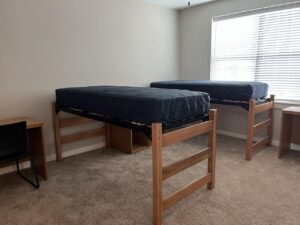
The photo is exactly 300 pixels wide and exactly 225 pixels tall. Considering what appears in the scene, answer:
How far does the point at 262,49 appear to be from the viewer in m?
3.43

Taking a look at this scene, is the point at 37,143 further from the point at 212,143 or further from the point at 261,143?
the point at 261,143

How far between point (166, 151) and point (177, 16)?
265 centimetres

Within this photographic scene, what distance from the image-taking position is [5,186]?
232 cm

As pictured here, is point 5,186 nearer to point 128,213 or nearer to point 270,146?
point 128,213

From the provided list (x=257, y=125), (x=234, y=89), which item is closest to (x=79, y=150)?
(x=234, y=89)

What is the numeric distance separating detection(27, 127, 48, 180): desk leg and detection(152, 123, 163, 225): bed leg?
54.7 inches

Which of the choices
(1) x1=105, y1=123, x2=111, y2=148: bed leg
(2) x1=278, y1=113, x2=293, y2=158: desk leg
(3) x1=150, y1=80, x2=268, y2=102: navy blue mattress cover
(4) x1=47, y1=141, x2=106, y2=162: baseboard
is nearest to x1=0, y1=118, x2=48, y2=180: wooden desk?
(4) x1=47, y1=141, x2=106, y2=162: baseboard

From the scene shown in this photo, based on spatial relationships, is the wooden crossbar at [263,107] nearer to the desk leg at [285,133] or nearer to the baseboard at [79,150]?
the desk leg at [285,133]

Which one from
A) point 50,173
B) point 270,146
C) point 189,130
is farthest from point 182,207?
point 270,146

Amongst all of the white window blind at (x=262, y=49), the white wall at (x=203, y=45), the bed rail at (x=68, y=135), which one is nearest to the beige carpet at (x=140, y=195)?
the bed rail at (x=68, y=135)

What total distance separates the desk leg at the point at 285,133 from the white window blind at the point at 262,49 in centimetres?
41

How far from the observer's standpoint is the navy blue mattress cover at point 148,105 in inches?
65.5

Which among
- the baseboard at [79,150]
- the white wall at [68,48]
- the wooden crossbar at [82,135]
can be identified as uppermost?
the white wall at [68,48]

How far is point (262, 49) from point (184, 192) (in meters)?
2.65
